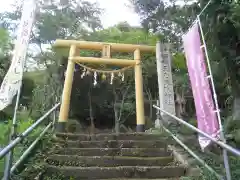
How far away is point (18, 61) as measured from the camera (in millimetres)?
4027

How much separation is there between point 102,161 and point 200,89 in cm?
214

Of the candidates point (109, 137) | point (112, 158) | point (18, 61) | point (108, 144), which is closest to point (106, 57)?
point (109, 137)

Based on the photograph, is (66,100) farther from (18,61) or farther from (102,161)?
(18,61)

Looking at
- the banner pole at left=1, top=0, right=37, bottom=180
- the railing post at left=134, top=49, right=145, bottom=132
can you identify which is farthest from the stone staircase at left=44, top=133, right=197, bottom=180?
the railing post at left=134, top=49, right=145, bottom=132

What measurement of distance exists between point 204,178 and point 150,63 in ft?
27.7

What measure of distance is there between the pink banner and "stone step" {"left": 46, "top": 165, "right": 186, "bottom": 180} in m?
1.00

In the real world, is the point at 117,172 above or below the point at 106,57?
below

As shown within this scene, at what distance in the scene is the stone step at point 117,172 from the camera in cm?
441

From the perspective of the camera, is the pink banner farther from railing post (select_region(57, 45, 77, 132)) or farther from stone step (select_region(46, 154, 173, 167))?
railing post (select_region(57, 45, 77, 132))

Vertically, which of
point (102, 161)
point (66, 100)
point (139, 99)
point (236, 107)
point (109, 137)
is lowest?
point (102, 161)

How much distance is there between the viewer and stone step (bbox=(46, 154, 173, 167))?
4812 mm

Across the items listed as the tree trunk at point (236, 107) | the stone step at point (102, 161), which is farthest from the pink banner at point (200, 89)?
the tree trunk at point (236, 107)

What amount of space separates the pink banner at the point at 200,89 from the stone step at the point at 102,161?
134cm

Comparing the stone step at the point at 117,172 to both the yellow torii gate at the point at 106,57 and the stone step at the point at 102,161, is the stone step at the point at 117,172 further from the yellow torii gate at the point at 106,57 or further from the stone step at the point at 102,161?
the yellow torii gate at the point at 106,57
